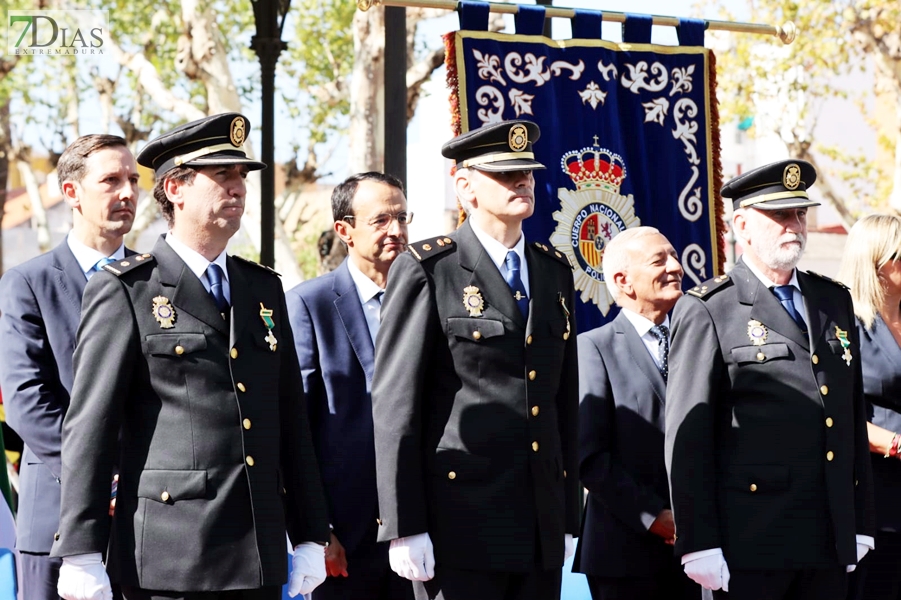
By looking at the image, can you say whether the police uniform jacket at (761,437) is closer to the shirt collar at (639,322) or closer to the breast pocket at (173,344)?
the shirt collar at (639,322)

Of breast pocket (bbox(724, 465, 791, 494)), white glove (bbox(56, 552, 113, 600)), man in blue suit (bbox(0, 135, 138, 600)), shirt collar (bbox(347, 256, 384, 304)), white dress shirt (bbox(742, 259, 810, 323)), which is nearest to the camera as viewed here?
white glove (bbox(56, 552, 113, 600))

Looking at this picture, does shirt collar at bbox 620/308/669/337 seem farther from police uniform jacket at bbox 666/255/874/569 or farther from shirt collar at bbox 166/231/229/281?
shirt collar at bbox 166/231/229/281

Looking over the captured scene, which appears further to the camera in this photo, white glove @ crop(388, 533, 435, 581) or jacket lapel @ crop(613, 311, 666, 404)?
jacket lapel @ crop(613, 311, 666, 404)

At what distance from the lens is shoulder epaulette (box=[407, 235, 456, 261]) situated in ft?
13.0

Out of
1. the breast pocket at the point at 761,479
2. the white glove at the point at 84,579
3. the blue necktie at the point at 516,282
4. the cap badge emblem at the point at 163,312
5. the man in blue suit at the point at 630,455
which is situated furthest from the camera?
the man in blue suit at the point at 630,455

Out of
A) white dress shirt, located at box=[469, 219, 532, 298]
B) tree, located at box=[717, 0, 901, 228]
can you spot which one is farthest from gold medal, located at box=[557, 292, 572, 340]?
tree, located at box=[717, 0, 901, 228]

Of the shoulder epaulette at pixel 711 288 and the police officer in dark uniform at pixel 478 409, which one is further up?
the shoulder epaulette at pixel 711 288

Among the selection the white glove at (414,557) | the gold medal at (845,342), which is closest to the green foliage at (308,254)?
the gold medal at (845,342)

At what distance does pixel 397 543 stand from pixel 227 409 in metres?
0.68

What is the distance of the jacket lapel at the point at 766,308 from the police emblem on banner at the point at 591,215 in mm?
1649

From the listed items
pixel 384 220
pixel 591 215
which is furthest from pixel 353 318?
pixel 591 215

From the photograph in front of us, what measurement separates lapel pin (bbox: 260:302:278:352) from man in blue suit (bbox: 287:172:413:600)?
2.57 ft

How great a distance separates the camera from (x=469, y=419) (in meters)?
3.84

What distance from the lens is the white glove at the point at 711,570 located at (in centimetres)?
411
